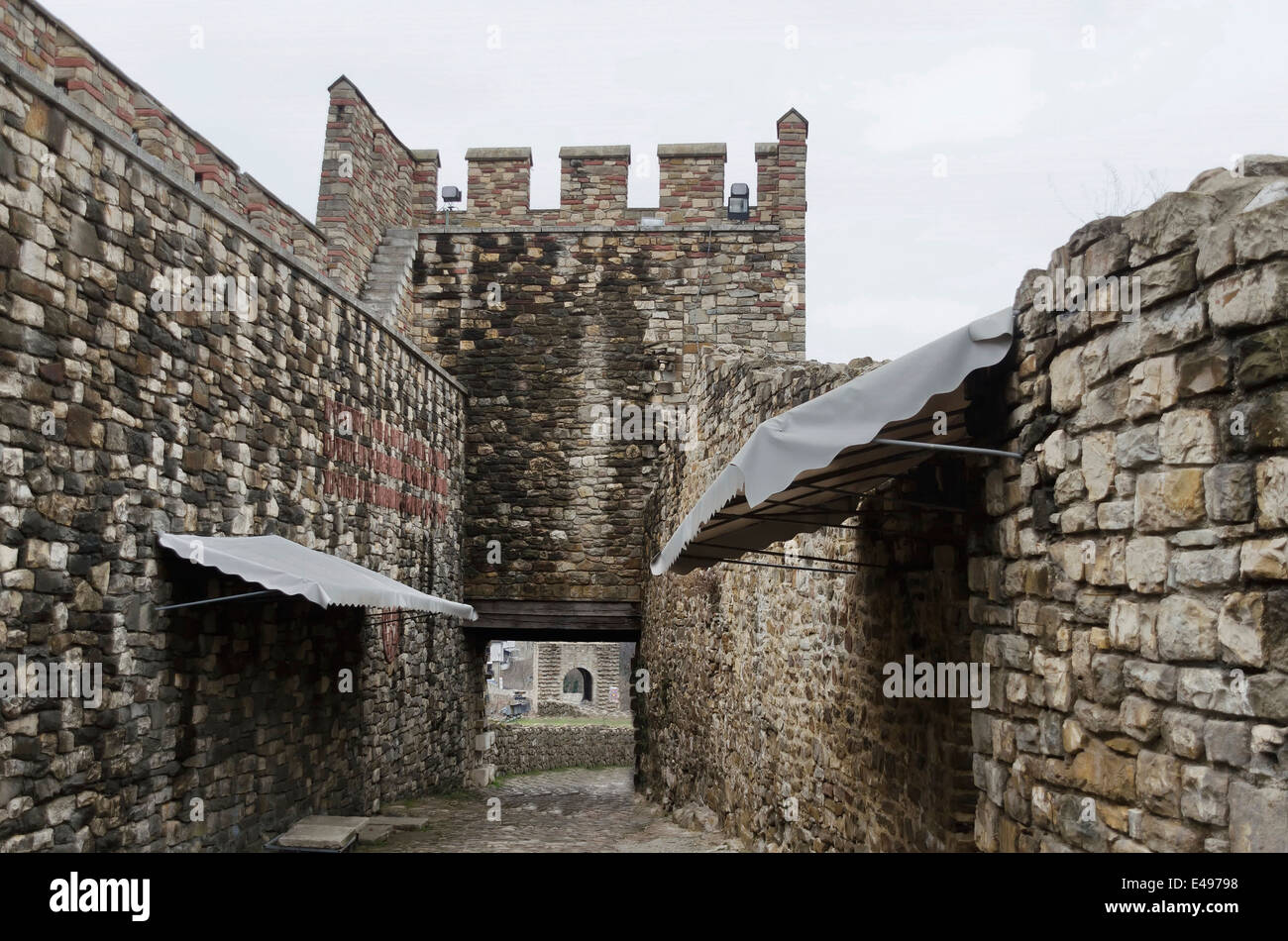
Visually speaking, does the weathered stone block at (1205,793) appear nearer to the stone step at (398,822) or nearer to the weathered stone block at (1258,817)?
the weathered stone block at (1258,817)

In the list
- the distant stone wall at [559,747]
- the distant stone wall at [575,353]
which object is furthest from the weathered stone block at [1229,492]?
the distant stone wall at [559,747]

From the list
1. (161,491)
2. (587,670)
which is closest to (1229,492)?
(161,491)

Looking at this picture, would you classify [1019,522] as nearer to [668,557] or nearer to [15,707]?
[668,557]

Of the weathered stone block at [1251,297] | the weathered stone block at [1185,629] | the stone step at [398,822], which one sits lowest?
the stone step at [398,822]

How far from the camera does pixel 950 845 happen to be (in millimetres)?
3762

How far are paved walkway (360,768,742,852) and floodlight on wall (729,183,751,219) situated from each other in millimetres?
7213

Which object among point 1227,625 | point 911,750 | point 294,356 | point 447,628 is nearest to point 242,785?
point 294,356

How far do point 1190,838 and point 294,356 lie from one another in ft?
21.4

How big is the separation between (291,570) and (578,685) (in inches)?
1105

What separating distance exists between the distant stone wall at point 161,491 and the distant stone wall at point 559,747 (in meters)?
10.5

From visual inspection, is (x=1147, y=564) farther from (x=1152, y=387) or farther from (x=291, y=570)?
(x=291, y=570)

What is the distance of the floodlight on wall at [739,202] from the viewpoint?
40.4ft

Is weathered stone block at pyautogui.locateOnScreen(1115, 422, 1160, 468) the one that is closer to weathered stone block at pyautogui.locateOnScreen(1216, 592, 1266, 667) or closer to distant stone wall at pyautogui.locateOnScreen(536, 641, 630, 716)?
weathered stone block at pyautogui.locateOnScreen(1216, 592, 1266, 667)

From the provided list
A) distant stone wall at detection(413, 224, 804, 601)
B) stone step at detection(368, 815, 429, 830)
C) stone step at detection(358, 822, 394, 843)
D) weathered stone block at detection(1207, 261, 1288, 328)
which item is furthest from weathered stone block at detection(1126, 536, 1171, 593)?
distant stone wall at detection(413, 224, 804, 601)
